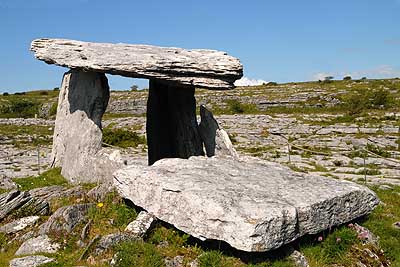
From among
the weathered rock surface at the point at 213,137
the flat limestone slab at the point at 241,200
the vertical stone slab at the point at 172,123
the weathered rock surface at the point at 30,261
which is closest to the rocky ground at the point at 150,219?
the weathered rock surface at the point at 30,261

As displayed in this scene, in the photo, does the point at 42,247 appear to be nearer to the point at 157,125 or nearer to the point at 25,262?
the point at 25,262

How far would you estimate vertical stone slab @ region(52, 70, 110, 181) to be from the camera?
14547 mm

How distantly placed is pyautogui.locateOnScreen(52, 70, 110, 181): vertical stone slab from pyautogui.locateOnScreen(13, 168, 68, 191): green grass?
8.3 inches

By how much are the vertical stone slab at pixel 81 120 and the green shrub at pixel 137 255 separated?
548 cm

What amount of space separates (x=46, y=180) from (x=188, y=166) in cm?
556

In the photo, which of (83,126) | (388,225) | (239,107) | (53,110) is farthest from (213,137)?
(53,110)

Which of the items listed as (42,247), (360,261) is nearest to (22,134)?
(42,247)

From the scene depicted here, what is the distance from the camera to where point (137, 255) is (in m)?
8.88

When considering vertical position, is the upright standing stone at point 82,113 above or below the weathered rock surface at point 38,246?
above

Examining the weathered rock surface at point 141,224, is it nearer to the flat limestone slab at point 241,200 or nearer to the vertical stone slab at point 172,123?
the flat limestone slab at point 241,200

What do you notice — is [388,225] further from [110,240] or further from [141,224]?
[110,240]

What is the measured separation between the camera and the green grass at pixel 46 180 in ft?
47.3

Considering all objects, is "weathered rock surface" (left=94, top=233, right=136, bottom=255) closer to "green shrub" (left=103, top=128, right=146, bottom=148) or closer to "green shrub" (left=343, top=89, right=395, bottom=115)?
"green shrub" (left=103, top=128, right=146, bottom=148)

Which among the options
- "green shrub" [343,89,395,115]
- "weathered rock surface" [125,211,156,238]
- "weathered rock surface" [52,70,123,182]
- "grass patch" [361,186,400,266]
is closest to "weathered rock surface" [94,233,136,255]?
"weathered rock surface" [125,211,156,238]
